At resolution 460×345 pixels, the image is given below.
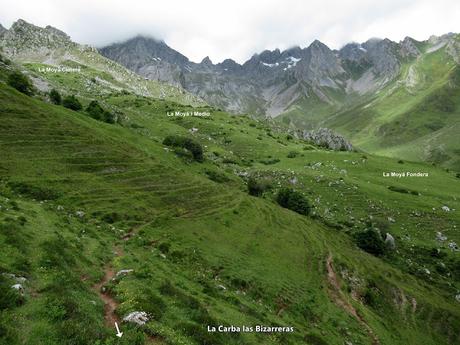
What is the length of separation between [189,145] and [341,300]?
164 feet

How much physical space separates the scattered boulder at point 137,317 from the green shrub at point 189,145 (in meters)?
62.3

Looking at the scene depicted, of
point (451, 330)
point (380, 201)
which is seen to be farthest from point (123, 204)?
point (380, 201)

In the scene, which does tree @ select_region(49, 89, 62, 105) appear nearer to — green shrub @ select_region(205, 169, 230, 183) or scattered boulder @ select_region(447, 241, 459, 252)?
green shrub @ select_region(205, 169, 230, 183)

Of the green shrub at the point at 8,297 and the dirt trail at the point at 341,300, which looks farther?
the dirt trail at the point at 341,300

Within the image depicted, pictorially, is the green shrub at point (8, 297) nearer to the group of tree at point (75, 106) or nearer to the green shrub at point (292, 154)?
the group of tree at point (75, 106)

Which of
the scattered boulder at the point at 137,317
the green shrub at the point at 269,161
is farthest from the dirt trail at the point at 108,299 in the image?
the green shrub at the point at 269,161

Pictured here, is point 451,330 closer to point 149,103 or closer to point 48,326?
point 48,326

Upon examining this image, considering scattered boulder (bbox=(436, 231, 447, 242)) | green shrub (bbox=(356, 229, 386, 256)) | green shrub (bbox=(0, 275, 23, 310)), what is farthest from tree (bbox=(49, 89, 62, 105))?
scattered boulder (bbox=(436, 231, 447, 242))

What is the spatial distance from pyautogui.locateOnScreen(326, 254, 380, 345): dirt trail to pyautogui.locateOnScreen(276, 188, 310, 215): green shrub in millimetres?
19445

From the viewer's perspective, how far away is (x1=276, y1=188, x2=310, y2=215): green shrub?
7175 centimetres

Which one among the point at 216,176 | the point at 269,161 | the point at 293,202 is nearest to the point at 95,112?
the point at 216,176

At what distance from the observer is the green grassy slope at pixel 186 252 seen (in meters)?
21.6

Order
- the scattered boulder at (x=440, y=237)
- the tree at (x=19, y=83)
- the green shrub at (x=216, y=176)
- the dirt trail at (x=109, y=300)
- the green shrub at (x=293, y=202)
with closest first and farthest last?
the dirt trail at (x=109, y=300) → the scattered boulder at (x=440, y=237) → the green shrub at (x=293, y=202) → the tree at (x=19, y=83) → the green shrub at (x=216, y=176)

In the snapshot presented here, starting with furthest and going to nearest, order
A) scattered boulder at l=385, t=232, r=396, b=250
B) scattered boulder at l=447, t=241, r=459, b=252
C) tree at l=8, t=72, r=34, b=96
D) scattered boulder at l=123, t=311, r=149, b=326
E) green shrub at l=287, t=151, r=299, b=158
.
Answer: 1. green shrub at l=287, t=151, r=299, b=158
2. tree at l=8, t=72, r=34, b=96
3. scattered boulder at l=447, t=241, r=459, b=252
4. scattered boulder at l=385, t=232, r=396, b=250
5. scattered boulder at l=123, t=311, r=149, b=326
